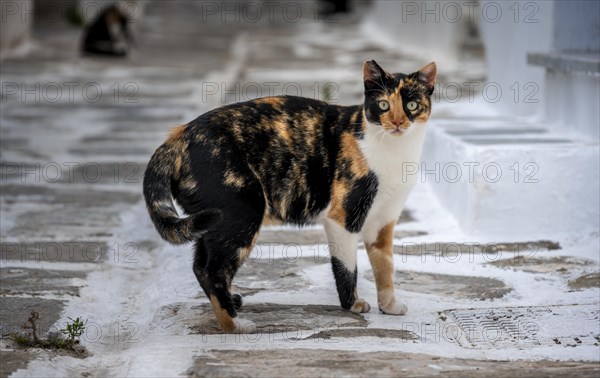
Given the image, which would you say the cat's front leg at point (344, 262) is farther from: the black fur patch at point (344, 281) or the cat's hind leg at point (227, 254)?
the cat's hind leg at point (227, 254)

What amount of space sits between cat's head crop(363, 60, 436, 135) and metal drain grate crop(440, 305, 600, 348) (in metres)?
0.90

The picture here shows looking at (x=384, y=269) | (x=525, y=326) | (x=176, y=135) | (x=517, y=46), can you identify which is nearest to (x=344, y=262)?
(x=384, y=269)

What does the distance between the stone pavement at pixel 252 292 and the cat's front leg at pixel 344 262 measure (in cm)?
7

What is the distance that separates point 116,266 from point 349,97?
17.2ft

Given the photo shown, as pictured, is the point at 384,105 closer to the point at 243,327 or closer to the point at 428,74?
the point at 428,74

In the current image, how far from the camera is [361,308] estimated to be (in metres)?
4.63

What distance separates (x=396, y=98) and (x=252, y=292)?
123 cm

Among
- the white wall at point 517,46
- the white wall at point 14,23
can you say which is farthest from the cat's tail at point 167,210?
the white wall at point 14,23

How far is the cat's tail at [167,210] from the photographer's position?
12.9 feet

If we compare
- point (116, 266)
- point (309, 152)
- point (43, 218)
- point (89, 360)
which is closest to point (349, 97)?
point (43, 218)

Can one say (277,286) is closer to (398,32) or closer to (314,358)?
(314,358)

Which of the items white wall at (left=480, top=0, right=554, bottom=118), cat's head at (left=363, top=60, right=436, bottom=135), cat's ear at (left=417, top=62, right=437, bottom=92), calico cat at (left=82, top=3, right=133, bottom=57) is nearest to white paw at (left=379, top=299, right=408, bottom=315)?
cat's head at (left=363, top=60, right=436, bottom=135)

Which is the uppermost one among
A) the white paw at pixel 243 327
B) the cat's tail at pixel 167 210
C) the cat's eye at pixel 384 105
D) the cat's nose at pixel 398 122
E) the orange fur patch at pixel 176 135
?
the cat's eye at pixel 384 105

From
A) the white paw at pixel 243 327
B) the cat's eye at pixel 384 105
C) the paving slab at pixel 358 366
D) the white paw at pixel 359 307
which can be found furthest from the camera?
the white paw at pixel 359 307
